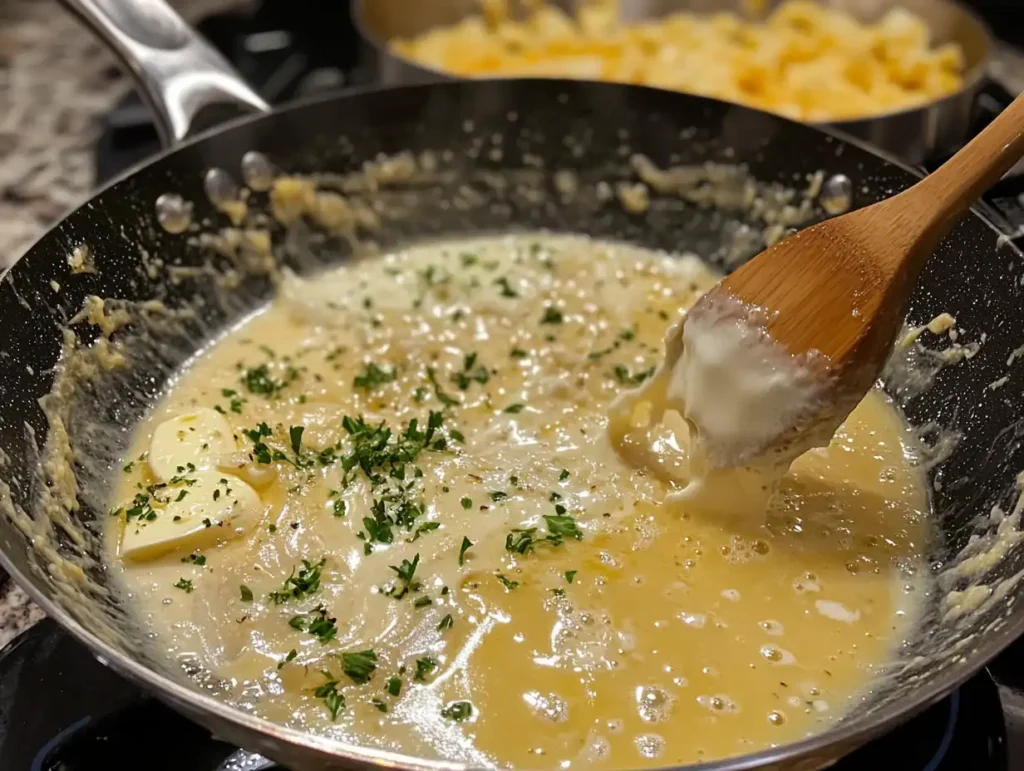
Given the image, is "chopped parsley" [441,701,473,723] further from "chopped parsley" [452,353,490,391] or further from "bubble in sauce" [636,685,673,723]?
"chopped parsley" [452,353,490,391]

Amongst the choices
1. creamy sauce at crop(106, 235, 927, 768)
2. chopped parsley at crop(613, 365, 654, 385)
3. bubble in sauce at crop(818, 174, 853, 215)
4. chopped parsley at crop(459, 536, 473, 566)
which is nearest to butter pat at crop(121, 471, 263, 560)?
creamy sauce at crop(106, 235, 927, 768)

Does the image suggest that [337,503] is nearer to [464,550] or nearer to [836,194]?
[464,550]

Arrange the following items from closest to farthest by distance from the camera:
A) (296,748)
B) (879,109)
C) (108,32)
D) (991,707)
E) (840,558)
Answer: (296,748), (991,707), (840,558), (108,32), (879,109)

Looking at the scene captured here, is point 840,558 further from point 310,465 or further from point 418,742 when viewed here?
point 310,465

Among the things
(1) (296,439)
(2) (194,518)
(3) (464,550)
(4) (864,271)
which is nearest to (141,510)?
(2) (194,518)

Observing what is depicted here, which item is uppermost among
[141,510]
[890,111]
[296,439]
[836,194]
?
[890,111]

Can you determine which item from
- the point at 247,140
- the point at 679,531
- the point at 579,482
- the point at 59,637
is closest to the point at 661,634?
the point at 679,531

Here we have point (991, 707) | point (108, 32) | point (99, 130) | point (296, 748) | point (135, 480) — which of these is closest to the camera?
point (296, 748)

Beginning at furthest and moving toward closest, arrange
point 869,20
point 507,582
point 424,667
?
point 869,20 < point 507,582 < point 424,667
